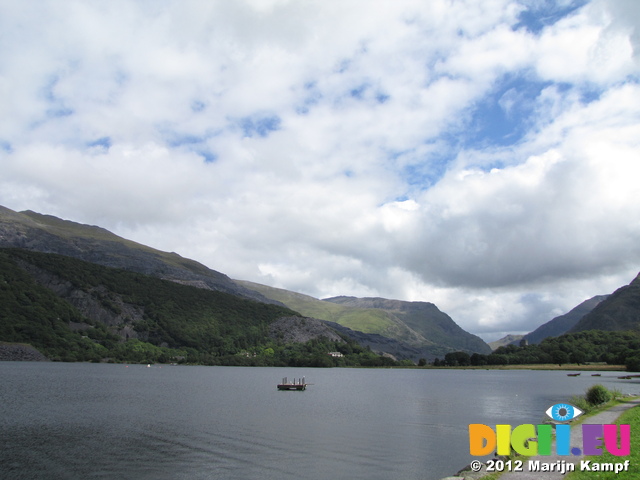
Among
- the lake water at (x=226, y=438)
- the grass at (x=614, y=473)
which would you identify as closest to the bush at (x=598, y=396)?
the lake water at (x=226, y=438)

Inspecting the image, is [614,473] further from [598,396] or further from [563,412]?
[598,396]

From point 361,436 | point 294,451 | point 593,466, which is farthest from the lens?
point 361,436

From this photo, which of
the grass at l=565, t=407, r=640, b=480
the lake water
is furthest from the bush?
the grass at l=565, t=407, r=640, b=480

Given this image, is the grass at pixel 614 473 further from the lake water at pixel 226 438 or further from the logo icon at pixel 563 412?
the lake water at pixel 226 438

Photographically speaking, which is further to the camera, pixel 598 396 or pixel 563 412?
pixel 598 396

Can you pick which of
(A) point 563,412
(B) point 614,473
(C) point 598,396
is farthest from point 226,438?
(C) point 598,396

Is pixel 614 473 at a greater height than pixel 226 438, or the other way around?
pixel 614 473

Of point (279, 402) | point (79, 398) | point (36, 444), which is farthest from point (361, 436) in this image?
point (79, 398)

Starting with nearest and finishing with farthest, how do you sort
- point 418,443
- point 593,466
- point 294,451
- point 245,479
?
point 593,466 < point 245,479 < point 294,451 < point 418,443

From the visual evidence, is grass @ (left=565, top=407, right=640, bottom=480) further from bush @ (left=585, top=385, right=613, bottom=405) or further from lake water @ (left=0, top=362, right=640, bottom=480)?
bush @ (left=585, top=385, right=613, bottom=405)

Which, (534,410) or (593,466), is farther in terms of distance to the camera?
(534,410)

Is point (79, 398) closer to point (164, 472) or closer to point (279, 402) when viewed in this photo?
point (279, 402)

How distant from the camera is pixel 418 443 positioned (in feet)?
163

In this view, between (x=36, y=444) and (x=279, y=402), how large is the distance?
53.4 metres
